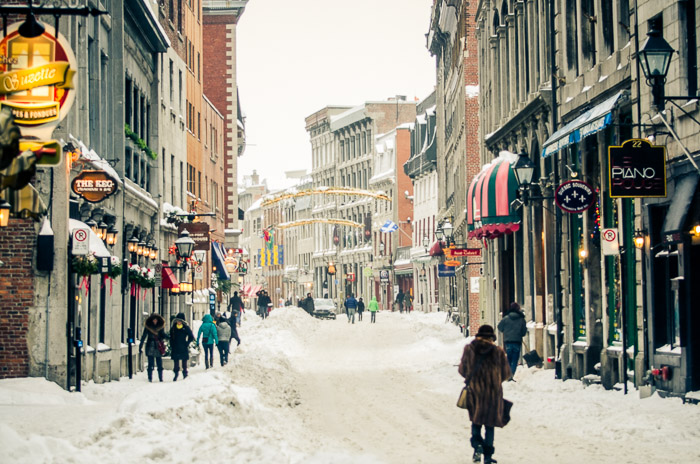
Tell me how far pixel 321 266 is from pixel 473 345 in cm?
10955

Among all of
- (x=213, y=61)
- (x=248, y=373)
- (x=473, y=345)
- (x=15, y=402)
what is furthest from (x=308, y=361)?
(x=213, y=61)

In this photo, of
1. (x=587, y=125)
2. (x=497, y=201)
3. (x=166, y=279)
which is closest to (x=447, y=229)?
(x=166, y=279)

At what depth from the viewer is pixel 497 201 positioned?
107ft

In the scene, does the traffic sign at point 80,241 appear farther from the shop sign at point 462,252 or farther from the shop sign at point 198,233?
the shop sign at point 198,233

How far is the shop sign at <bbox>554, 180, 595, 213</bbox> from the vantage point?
22.7m

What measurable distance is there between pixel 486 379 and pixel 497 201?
18.7m

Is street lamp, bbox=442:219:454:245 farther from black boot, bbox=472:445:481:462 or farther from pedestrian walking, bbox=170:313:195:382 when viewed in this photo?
black boot, bbox=472:445:481:462

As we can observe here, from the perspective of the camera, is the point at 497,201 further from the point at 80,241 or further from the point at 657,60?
the point at 657,60

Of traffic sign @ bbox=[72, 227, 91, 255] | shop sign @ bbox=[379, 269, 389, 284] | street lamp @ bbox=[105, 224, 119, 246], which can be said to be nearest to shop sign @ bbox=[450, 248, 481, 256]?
street lamp @ bbox=[105, 224, 119, 246]

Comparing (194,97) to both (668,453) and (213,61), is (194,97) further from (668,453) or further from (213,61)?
(668,453)

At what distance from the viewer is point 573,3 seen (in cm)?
2678

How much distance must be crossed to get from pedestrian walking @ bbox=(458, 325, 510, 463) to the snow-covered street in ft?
1.99

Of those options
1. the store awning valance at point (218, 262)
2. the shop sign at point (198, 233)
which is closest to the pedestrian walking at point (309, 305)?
the store awning valance at point (218, 262)

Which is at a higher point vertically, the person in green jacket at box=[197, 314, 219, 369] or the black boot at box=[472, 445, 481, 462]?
the person in green jacket at box=[197, 314, 219, 369]
